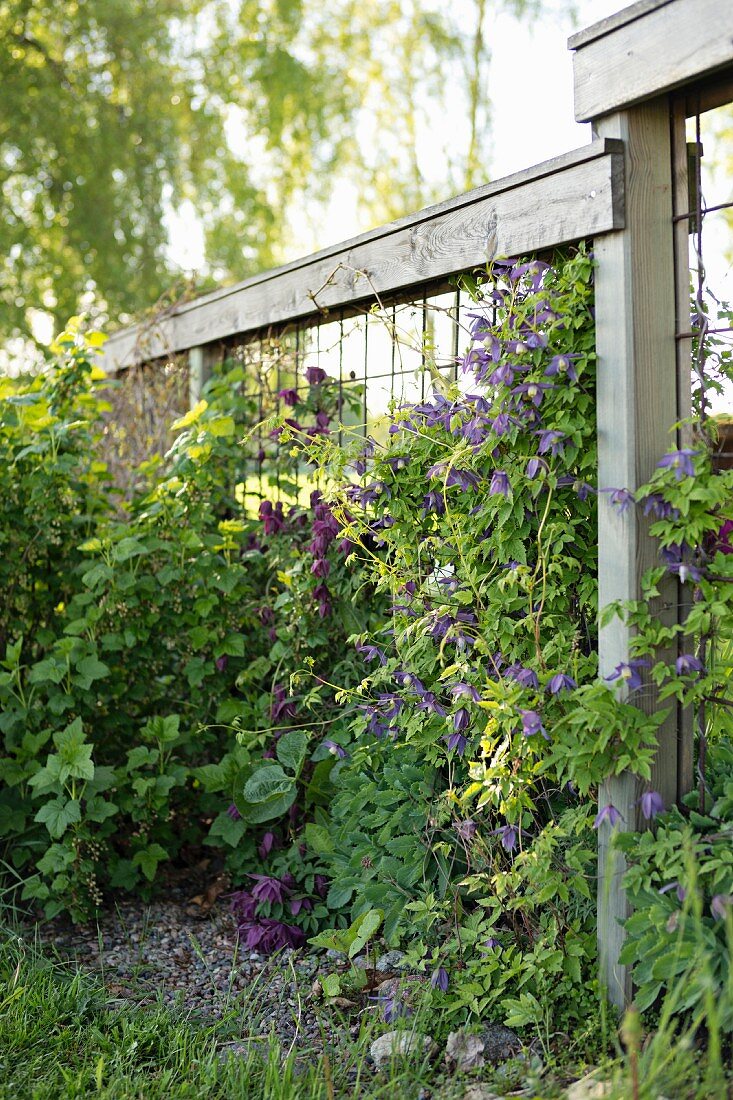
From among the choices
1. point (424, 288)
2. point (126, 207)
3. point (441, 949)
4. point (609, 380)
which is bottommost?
point (441, 949)

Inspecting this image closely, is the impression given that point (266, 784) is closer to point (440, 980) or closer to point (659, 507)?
point (440, 980)

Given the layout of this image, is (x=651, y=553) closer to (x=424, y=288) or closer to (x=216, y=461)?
(x=424, y=288)

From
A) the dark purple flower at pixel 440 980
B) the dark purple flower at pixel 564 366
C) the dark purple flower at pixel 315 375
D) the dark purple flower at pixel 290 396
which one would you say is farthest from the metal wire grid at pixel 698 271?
the dark purple flower at pixel 290 396

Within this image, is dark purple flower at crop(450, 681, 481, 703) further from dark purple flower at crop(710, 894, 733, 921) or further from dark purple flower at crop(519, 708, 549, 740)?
dark purple flower at crop(710, 894, 733, 921)

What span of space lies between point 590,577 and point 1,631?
7.21 feet

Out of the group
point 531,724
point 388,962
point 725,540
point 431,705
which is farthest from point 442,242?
point 388,962

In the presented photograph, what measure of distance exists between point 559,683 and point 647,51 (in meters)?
1.30

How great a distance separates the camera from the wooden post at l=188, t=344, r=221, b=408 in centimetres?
421

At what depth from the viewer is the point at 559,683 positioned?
2078 mm

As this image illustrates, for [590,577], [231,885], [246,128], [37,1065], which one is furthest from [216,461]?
[246,128]


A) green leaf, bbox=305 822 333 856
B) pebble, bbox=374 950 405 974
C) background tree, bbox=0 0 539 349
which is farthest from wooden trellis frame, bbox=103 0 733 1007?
background tree, bbox=0 0 539 349

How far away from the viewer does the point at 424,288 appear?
2883 millimetres

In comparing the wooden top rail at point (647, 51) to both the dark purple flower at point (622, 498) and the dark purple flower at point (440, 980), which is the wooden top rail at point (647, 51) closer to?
the dark purple flower at point (622, 498)

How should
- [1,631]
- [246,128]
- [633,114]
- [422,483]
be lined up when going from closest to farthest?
[633,114] < [422,483] < [1,631] < [246,128]
